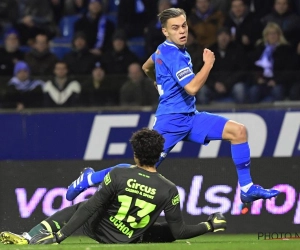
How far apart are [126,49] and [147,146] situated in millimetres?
5569

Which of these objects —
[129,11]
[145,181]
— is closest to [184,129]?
[145,181]

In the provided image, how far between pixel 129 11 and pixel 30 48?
157cm

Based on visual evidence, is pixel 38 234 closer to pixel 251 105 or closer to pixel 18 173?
pixel 18 173

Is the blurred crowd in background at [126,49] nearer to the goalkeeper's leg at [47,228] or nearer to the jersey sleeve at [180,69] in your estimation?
the jersey sleeve at [180,69]

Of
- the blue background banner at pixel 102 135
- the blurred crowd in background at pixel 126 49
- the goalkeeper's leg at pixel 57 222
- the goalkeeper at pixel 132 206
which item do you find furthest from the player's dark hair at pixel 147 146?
the blurred crowd in background at pixel 126 49

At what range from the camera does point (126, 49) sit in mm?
12367

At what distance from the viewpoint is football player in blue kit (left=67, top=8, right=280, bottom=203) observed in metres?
8.02

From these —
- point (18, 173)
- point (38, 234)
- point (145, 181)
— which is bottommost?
point (18, 173)

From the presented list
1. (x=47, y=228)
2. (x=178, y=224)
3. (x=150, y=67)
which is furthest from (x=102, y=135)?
(x=178, y=224)

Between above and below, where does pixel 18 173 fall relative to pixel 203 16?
below

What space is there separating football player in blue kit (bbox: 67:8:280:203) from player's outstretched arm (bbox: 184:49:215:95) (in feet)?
0.36

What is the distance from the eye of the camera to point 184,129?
8.13m

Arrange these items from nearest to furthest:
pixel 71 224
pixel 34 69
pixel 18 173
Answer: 1. pixel 71 224
2. pixel 18 173
3. pixel 34 69

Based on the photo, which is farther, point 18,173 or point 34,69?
point 34,69
